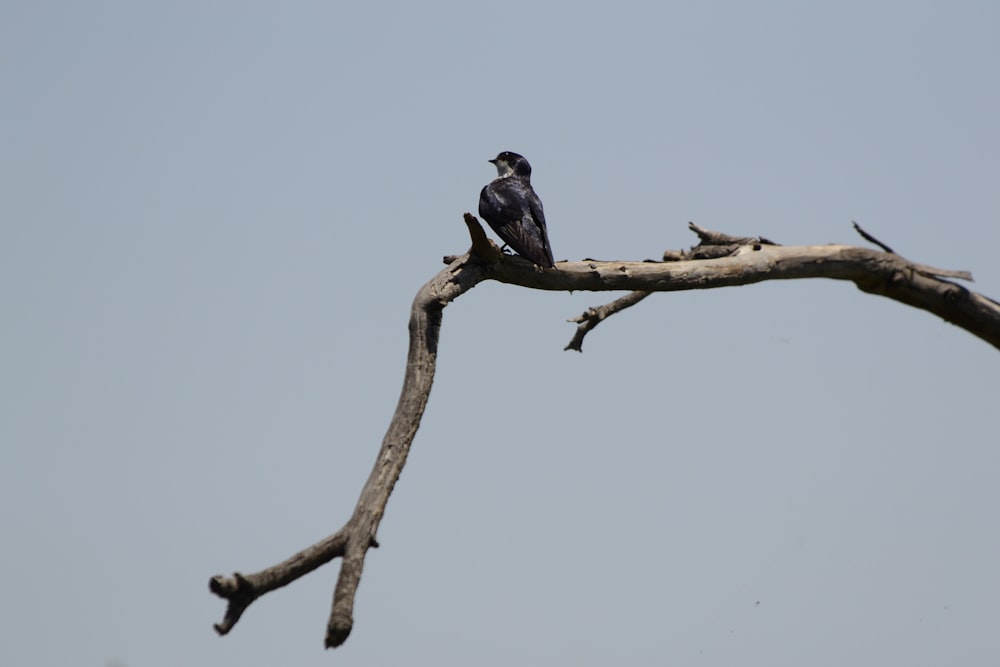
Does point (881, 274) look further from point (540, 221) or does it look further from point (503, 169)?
point (503, 169)


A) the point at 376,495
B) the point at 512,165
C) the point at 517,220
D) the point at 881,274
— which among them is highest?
the point at 512,165

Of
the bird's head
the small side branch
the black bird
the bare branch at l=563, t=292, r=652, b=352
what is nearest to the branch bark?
the small side branch

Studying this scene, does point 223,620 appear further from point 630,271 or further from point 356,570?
point 630,271

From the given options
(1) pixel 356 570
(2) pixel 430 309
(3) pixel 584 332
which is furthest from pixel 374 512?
(3) pixel 584 332

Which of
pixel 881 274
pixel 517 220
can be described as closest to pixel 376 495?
pixel 881 274

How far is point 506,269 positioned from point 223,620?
124 inches

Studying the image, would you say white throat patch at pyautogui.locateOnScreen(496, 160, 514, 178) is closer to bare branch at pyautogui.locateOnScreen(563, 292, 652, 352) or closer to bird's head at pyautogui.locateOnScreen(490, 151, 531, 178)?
bird's head at pyautogui.locateOnScreen(490, 151, 531, 178)

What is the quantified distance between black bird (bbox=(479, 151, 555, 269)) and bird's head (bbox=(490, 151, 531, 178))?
1.18 feet

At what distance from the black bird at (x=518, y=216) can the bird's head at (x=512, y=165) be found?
36 centimetres

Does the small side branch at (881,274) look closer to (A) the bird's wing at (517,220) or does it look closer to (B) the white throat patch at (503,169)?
(A) the bird's wing at (517,220)

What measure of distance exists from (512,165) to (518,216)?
2.69 meters

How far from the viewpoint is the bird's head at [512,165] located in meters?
12.3

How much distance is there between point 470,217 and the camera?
7016 millimetres

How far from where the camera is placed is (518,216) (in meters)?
9.85
